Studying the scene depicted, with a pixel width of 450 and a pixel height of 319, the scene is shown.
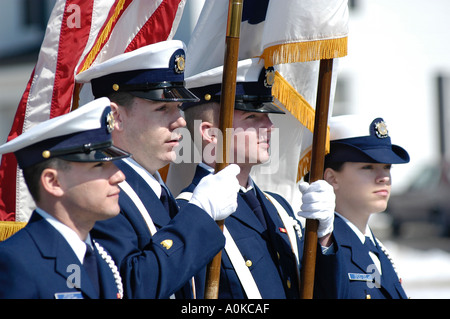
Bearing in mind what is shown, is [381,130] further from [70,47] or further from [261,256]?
[70,47]

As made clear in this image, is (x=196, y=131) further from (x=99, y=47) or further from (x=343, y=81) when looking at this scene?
(x=343, y=81)

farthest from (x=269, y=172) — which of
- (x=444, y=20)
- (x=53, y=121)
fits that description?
(x=444, y=20)

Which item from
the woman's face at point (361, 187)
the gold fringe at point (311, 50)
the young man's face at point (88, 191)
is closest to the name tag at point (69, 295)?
the young man's face at point (88, 191)

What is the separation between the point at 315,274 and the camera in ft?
11.9

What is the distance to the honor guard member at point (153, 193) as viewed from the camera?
113 inches

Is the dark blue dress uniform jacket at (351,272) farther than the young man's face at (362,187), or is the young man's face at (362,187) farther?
the young man's face at (362,187)

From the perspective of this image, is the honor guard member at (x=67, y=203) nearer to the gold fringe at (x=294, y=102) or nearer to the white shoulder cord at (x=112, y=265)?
the white shoulder cord at (x=112, y=265)

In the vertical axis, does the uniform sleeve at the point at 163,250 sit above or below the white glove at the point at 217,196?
below

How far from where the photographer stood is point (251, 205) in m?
3.69

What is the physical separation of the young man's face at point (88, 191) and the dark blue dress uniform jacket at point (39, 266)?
11cm

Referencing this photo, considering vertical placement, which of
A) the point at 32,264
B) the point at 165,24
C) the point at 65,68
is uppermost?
the point at 165,24

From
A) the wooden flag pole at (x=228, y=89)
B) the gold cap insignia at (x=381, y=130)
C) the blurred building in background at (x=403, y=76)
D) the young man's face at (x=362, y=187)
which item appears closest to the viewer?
the wooden flag pole at (x=228, y=89)

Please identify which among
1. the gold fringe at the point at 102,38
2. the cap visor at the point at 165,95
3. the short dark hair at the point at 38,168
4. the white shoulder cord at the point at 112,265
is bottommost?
the white shoulder cord at the point at 112,265

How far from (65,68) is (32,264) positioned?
168 cm
